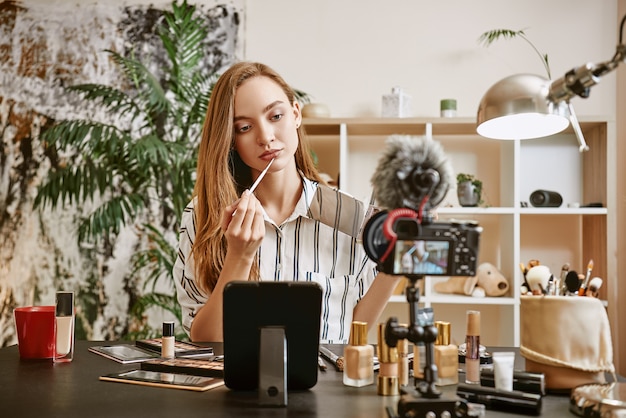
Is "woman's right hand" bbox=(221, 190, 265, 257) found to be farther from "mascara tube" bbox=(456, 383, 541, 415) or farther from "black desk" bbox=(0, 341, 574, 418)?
"mascara tube" bbox=(456, 383, 541, 415)

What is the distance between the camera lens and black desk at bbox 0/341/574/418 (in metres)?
A: 0.79

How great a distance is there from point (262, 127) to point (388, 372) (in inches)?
31.7

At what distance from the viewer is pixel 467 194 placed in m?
2.78

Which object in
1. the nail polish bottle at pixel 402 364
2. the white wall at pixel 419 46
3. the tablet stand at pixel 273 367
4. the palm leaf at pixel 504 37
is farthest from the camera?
the white wall at pixel 419 46

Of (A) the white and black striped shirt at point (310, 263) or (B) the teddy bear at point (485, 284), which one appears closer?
(A) the white and black striped shirt at point (310, 263)

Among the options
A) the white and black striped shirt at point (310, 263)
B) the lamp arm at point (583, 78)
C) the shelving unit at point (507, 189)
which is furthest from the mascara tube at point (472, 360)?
the shelving unit at point (507, 189)

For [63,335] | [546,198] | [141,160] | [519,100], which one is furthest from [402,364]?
[546,198]

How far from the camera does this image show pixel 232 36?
3.17 metres

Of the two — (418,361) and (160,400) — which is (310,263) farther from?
(160,400)

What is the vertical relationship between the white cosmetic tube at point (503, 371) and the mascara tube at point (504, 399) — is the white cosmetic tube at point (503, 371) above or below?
above

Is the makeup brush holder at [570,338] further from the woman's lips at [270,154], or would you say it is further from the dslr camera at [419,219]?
the woman's lips at [270,154]

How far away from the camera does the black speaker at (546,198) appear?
2762 millimetres

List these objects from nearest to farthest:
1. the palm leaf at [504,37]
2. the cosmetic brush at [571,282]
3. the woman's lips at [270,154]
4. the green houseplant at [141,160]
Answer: the cosmetic brush at [571,282]
the woman's lips at [270,154]
the green houseplant at [141,160]
the palm leaf at [504,37]

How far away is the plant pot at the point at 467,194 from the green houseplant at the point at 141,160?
1195 mm
